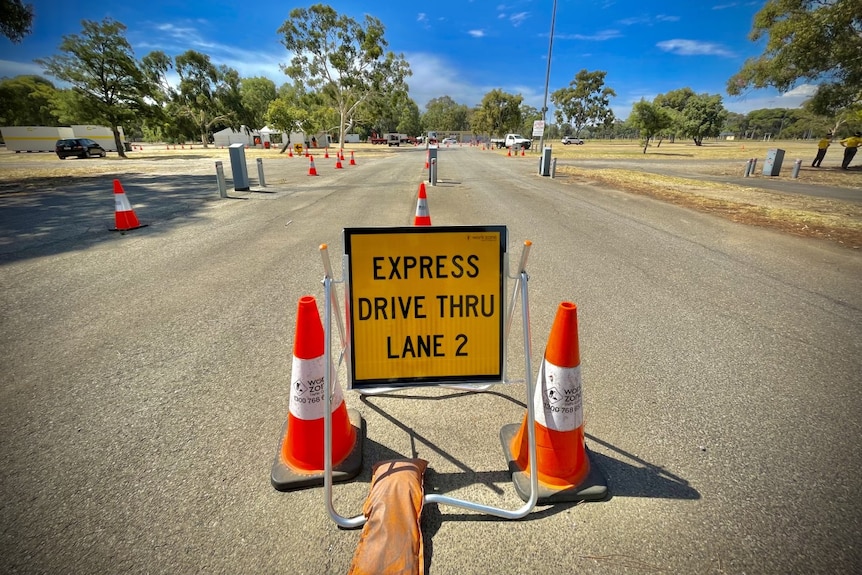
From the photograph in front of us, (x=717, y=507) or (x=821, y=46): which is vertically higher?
(x=821, y=46)

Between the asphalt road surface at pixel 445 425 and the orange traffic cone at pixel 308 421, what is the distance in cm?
8

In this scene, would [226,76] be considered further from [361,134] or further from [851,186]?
[851,186]

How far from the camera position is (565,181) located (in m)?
16.5

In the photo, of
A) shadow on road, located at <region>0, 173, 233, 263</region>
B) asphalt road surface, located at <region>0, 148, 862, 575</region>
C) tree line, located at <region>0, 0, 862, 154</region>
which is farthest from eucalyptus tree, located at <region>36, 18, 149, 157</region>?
asphalt road surface, located at <region>0, 148, 862, 575</region>

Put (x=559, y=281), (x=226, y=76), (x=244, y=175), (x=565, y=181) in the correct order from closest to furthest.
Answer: (x=559, y=281)
(x=244, y=175)
(x=565, y=181)
(x=226, y=76)

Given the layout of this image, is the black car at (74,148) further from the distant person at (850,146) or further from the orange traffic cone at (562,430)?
the distant person at (850,146)

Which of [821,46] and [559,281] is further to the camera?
[821,46]

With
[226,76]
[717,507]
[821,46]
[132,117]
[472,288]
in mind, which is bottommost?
[717,507]

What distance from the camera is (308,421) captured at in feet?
6.97

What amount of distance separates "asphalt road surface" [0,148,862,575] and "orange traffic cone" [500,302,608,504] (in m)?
0.09

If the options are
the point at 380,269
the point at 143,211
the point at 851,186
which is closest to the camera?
the point at 380,269

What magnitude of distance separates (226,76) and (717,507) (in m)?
71.7

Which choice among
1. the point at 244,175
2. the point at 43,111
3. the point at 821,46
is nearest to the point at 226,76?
the point at 43,111

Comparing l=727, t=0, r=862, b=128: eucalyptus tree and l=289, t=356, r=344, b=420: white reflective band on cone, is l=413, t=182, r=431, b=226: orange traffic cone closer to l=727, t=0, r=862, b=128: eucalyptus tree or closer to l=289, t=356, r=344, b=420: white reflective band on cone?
l=289, t=356, r=344, b=420: white reflective band on cone
